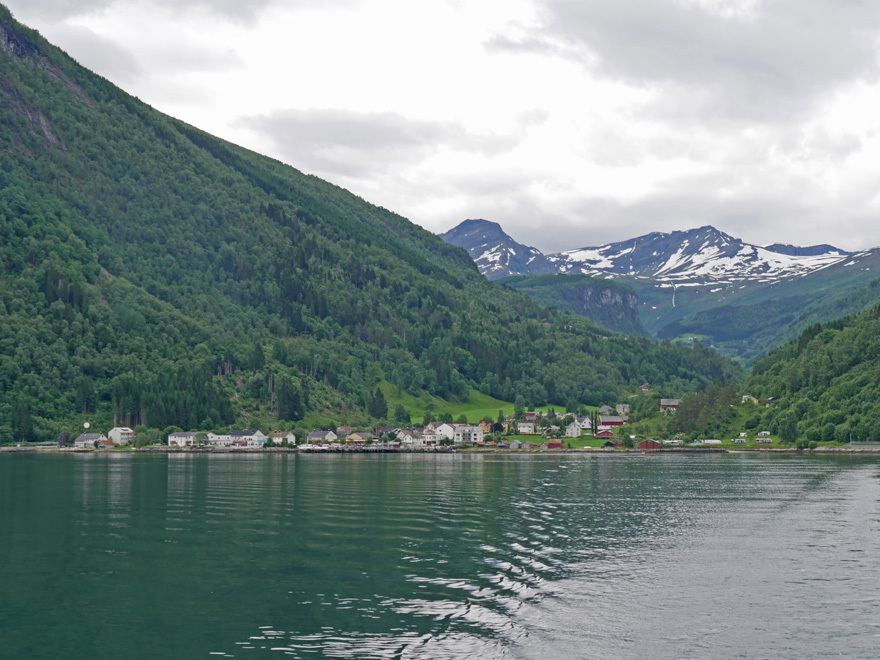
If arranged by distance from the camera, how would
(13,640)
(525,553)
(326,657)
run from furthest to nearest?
(525,553)
(13,640)
(326,657)

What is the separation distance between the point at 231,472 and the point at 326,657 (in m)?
97.1

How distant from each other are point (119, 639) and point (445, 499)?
50388mm

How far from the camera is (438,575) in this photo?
43.1 metres

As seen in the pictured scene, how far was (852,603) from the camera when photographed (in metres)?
38.0

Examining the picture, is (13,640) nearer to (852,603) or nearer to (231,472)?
(852,603)

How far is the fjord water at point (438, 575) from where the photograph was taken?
1262 inches

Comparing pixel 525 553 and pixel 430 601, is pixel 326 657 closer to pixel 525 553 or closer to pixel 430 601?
pixel 430 601

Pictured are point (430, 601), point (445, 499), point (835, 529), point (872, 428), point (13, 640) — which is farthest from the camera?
point (872, 428)

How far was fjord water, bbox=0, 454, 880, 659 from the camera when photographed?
32062mm

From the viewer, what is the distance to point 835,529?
59.7m

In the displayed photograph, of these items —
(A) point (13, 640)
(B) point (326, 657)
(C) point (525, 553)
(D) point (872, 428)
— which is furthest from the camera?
(D) point (872, 428)

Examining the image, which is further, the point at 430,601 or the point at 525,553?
the point at 525,553

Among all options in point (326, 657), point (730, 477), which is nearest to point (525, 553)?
point (326, 657)

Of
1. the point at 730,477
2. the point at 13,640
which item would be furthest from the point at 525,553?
the point at 730,477
